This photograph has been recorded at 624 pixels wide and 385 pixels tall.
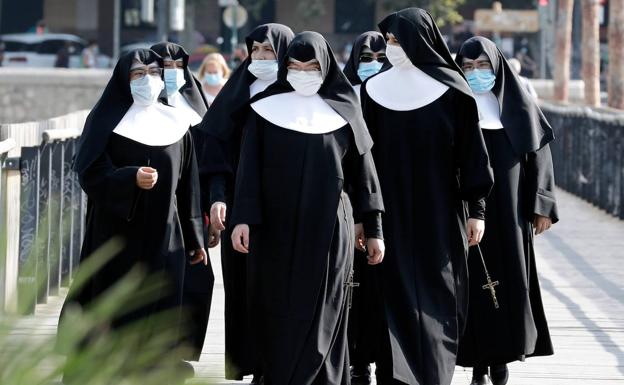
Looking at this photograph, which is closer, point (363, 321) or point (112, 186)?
point (112, 186)

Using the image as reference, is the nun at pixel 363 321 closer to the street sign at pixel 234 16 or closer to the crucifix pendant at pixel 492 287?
the crucifix pendant at pixel 492 287

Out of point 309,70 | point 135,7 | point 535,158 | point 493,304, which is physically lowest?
point 135,7

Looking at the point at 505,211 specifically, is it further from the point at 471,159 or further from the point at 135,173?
the point at 135,173

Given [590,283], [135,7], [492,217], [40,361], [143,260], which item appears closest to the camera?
[40,361]

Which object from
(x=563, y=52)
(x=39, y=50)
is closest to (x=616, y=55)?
(x=563, y=52)

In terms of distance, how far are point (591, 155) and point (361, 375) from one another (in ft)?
37.6

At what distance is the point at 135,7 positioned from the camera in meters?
55.8

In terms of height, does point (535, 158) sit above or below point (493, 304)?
above

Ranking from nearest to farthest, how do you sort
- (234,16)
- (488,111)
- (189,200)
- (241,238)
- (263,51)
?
(241,238) < (189,200) < (488,111) < (263,51) < (234,16)

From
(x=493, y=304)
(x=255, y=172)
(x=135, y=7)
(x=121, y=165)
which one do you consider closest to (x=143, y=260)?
(x=121, y=165)

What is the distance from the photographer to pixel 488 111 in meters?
6.58

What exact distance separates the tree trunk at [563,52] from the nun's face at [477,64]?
22.6 metres

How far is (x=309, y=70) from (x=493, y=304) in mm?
1531

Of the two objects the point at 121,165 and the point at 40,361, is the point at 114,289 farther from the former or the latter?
the point at 121,165
